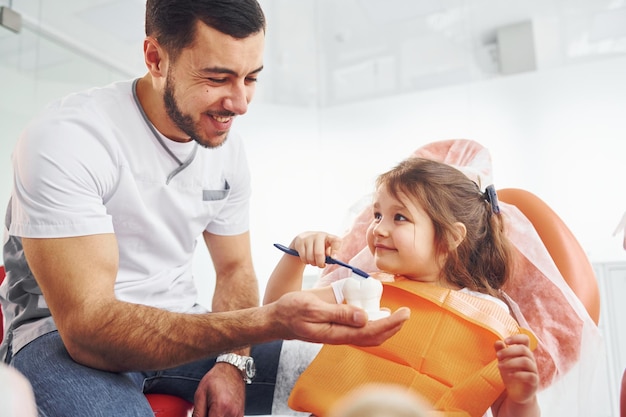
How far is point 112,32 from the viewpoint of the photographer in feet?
10.1

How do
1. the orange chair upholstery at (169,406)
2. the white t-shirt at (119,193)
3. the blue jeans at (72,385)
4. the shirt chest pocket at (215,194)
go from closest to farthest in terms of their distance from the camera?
the blue jeans at (72,385)
the white t-shirt at (119,193)
the orange chair upholstery at (169,406)
the shirt chest pocket at (215,194)

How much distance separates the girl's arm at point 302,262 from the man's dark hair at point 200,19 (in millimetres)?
Result: 461

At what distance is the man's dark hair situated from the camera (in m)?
1.13

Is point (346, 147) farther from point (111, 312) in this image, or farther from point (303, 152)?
point (111, 312)

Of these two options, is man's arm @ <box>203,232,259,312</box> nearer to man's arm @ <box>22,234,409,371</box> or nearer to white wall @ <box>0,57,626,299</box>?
man's arm @ <box>22,234,409,371</box>

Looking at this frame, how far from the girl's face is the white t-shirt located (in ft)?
1.39

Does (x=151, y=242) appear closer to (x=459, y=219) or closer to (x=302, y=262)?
(x=302, y=262)

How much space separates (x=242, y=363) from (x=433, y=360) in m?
0.42

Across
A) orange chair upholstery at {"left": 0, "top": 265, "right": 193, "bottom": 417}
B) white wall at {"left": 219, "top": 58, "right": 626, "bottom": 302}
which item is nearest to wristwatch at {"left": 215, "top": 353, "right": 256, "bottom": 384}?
orange chair upholstery at {"left": 0, "top": 265, "right": 193, "bottom": 417}

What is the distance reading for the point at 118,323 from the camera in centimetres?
90

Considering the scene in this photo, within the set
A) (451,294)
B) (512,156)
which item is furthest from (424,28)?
(451,294)

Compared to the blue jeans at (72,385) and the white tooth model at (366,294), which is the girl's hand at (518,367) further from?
the blue jeans at (72,385)

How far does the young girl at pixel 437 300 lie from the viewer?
3.23 ft

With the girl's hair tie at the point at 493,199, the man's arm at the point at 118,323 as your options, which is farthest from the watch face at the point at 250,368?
the girl's hair tie at the point at 493,199
